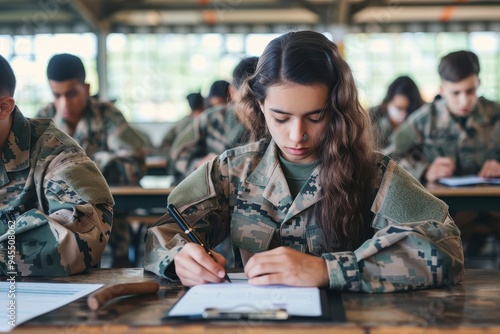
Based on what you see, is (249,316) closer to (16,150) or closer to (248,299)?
(248,299)

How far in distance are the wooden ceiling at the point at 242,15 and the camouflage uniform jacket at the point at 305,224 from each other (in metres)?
10.1

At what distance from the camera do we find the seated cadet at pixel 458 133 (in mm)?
4000

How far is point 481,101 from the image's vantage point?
14.0ft

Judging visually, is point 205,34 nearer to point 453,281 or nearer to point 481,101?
point 481,101

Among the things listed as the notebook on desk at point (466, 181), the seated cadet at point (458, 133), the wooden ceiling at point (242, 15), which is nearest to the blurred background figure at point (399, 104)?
the seated cadet at point (458, 133)

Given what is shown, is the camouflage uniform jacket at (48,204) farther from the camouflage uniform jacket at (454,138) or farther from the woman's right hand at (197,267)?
the camouflage uniform jacket at (454,138)


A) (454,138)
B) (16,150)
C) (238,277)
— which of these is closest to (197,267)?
(238,277)

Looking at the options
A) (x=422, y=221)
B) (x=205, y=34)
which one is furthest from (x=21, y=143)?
(x=205, y=34)

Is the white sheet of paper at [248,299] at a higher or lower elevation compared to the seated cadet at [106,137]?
lower

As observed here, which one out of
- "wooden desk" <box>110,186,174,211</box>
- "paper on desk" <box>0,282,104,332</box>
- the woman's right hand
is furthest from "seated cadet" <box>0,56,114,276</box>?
"wooden desk" <box>110,186,174,211</box>

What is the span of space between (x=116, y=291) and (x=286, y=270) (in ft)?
1.15

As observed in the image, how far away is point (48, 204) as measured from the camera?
180 centimetres

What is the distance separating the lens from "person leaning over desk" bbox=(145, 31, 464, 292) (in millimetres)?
1431

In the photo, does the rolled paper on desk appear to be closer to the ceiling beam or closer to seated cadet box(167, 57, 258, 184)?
seated cadet box(167, 57, 258, 184)
